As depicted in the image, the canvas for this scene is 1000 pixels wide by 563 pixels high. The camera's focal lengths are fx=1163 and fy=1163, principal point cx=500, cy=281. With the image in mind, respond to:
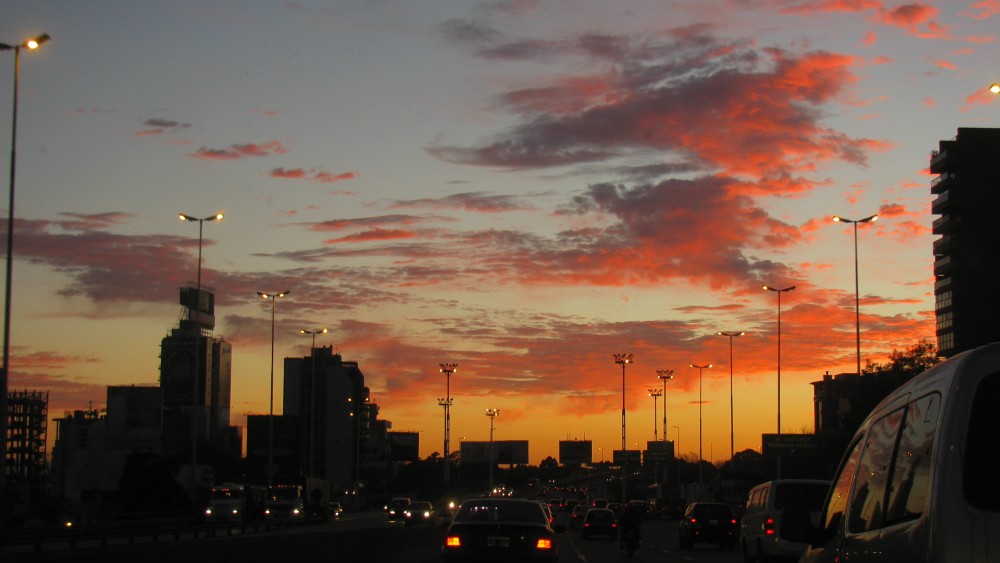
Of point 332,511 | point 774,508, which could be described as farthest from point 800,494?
point 332,511

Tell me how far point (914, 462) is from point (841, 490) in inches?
85.2

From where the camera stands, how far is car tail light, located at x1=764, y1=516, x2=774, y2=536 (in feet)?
74.9

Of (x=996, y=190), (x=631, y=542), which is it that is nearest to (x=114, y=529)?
(x=631, y=542)

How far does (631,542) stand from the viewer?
114ft

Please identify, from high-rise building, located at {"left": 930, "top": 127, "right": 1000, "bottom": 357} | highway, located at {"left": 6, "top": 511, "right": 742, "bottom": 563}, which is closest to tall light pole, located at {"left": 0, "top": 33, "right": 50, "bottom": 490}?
highway, located at {"left": 6, "top": 511, "right": 742, "bottom": 563}

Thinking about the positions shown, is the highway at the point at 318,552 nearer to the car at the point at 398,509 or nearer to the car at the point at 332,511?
the car at the point at 398,509

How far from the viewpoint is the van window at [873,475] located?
19.8 feet

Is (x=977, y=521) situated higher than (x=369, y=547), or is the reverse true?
(x=977, y=521)

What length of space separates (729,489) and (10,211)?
5956 centimetres

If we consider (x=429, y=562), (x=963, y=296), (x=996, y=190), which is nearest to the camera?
(x=429, y=562)

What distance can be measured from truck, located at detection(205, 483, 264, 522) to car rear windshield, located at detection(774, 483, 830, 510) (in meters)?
46.0

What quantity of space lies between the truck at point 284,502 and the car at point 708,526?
40.5m

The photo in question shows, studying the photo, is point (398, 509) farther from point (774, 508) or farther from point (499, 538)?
point (499, 538)

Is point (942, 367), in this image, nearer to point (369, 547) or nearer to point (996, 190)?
point (369, 547)
